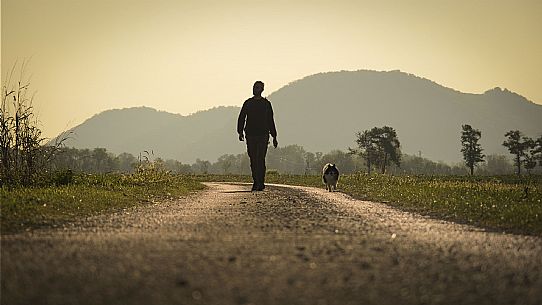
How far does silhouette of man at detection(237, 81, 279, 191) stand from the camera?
65.4ft

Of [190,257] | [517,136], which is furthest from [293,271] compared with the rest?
[517,136]

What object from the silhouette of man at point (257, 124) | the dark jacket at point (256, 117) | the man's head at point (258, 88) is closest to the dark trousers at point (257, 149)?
the silhouette of man at point (257, 124)

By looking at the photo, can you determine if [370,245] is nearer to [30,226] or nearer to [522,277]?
[522,277]

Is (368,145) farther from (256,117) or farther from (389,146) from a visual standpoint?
(256,117)

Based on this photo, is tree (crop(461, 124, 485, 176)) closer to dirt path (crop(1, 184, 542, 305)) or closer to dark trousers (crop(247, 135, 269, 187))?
dark trousers (crop(247, 135, 269, 187))

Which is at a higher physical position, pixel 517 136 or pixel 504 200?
pixel 517 136

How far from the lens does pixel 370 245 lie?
20.9 feet

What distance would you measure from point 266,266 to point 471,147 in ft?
383

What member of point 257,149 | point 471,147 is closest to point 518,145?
point 471,147

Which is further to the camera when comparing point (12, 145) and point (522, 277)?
point (12, 145)

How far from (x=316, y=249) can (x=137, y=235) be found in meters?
2.46

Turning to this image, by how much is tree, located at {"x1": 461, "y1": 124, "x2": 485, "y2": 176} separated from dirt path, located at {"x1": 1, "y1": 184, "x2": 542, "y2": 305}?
10998 cm

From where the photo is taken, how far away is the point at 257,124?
19953 mm

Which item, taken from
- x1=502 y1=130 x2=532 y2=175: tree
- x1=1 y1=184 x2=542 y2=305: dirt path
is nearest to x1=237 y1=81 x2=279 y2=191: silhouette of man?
x1=1 y1=184 x2=542 y2=305: dirt path
